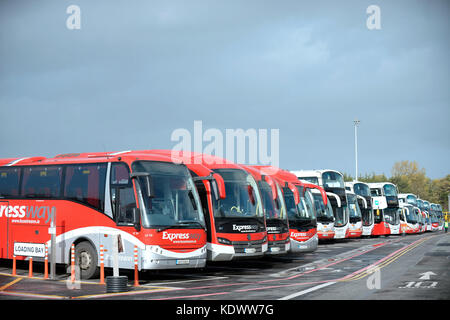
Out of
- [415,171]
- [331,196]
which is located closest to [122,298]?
[331,196]

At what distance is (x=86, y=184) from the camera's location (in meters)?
17.7

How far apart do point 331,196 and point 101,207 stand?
2222 cm

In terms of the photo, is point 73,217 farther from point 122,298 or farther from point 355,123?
point 355,123

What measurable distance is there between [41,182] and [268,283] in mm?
7868

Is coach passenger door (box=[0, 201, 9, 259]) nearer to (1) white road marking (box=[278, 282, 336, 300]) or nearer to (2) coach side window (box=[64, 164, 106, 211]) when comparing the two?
(2) coach side window (box=[64, 164, 106, 211])

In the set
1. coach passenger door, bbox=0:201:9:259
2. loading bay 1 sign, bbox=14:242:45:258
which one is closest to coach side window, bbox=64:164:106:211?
loading bay 1 sign, bbox=14:242:45:258

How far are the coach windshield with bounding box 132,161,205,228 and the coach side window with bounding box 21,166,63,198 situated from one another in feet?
10.9

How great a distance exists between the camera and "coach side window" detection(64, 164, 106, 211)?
56.6 ft

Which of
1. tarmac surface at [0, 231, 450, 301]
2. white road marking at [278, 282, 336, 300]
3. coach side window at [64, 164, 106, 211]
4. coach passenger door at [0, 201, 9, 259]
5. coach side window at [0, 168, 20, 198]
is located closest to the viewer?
white road marking at [278, 282, 336, 300]

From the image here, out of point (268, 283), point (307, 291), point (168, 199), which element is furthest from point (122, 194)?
point (307, 291)

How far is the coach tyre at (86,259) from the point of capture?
16.9 meters

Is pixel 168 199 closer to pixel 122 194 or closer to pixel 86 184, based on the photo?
pixel 122 194

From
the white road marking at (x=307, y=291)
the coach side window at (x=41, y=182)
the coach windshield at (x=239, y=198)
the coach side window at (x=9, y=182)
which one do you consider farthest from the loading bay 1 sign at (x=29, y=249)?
the white road marking at (x=307, y=291)

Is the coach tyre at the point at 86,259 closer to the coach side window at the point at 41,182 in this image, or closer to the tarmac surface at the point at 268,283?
the tarmac surface at the point at 268,283
